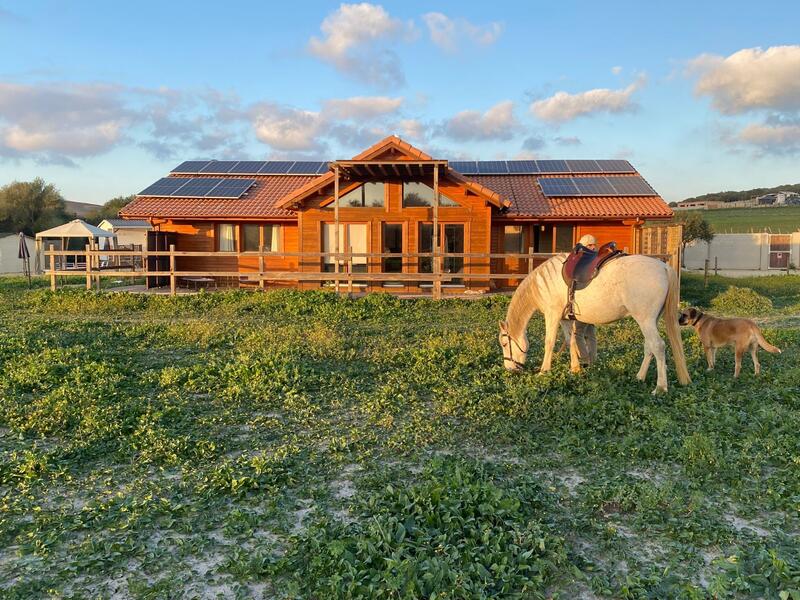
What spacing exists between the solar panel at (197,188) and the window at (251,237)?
76.2 inches

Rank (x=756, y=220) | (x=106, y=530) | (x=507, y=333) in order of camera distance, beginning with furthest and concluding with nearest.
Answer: (x=756, y=220) < (x=507, y=333) < (x=106, y=530)

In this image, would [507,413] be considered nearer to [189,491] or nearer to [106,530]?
[189,491]

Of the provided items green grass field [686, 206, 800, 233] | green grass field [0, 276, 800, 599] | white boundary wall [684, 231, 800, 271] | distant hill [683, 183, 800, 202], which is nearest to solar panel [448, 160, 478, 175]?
green grass field [0, 276, 800, 599]

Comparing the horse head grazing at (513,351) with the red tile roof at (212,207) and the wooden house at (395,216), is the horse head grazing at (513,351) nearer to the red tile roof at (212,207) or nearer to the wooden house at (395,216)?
the wooden house at (395,216)

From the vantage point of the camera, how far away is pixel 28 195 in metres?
50.2

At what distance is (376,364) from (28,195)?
53.4 m

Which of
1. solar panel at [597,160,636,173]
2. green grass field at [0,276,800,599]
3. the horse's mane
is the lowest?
green grass field at [0,276,800,599]

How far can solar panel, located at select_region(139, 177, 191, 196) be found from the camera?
19.9 meters

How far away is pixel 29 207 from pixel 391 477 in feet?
186

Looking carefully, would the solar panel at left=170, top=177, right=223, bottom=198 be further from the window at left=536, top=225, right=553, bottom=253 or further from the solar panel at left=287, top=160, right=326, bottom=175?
the window at left=536, top=225, right=553, bottom=253

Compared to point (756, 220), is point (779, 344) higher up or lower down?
lower down

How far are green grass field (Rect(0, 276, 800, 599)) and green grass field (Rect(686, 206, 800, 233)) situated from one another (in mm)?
49578

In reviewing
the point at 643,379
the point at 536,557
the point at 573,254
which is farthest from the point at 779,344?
the point at 536,557

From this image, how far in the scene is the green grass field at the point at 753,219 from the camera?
51.8 meters
